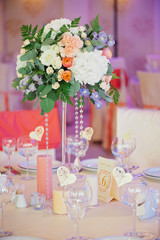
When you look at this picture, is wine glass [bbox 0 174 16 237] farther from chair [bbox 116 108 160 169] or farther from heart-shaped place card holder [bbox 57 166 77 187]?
chair [bbox 116 108 160 169]

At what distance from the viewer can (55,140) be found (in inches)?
123

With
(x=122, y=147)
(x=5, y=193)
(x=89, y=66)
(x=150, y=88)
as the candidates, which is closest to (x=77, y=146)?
(x=122, y=147)

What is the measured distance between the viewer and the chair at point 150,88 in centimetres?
529

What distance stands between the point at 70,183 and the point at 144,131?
1.43 metres

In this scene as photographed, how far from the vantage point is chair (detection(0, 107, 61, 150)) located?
3.01 m

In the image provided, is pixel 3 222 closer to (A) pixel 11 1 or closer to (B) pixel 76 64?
(B) pixel 76 64

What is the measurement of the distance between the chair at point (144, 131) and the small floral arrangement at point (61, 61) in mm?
1168

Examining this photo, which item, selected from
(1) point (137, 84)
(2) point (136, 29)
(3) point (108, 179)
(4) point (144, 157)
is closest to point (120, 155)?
(3) point (108, 179)

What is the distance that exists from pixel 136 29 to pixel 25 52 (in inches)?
307

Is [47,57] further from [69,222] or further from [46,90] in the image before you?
[69,222]

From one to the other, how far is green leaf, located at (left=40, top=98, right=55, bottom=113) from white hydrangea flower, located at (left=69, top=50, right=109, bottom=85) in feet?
0.46

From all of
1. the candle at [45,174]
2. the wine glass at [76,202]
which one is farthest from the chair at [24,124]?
the wine glass at [76,202]

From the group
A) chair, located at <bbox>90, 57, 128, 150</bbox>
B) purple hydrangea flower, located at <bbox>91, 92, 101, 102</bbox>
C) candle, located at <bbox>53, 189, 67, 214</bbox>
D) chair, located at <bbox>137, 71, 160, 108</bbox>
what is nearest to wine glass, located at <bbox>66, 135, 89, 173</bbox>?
purple hydrangea flower, located at <bbox>91, 92, 101, 102</bbox>

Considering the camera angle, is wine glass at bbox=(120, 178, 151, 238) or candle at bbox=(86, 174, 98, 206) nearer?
wine glass at bbox=(120, 178, 151, 238)
